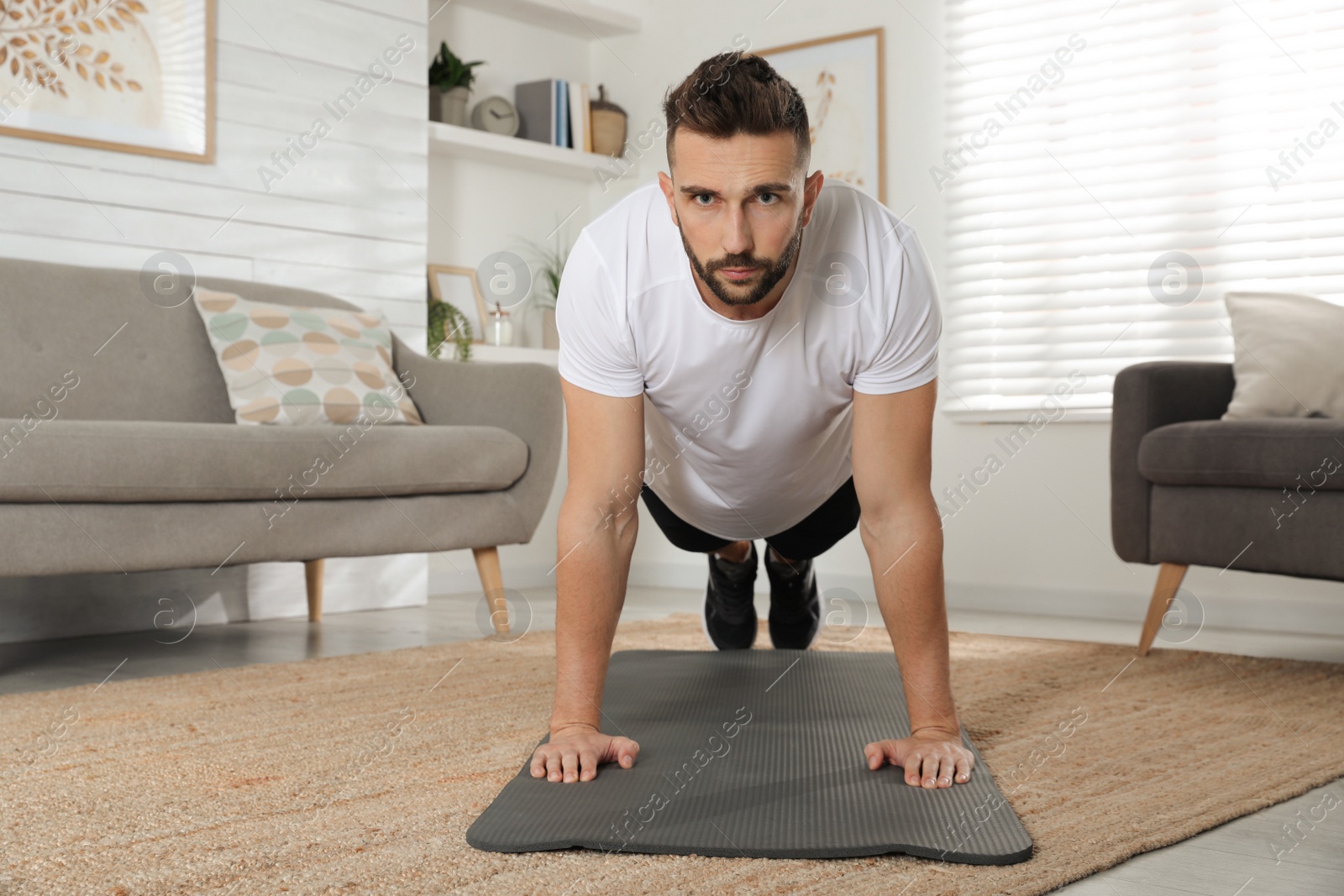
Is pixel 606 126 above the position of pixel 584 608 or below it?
above

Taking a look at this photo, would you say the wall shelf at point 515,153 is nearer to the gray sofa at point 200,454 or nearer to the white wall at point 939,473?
the white wall at point 939,473

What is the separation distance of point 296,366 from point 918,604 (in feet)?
6.06

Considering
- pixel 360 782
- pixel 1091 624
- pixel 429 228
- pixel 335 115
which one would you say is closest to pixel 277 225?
pixel 335 115

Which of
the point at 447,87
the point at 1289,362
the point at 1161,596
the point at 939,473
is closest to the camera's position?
the point at 1161,596

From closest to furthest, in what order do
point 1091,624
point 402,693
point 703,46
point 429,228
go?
point 402,693
point 1091,624
point 429,228
point 703,46

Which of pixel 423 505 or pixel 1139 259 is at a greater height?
pixel 1139 259

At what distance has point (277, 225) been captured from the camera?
3.32 m

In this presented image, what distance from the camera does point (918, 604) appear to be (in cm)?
147

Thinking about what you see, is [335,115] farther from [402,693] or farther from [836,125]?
[402,693]

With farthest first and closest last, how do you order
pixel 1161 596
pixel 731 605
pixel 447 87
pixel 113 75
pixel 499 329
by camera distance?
1. pixel 499 329
2. pixel 447 87
3. pixel 113 75
4. pixel 1161 596
5. pixel 731 605

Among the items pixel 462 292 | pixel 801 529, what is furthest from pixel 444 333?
pixel 801 529

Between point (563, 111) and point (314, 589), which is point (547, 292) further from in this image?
point (314, 589)

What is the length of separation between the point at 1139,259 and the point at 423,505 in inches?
85.7

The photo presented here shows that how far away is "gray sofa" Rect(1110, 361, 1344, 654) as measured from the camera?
2.25 m
